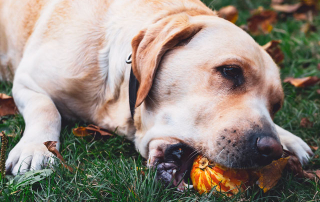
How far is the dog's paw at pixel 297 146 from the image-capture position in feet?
9.36

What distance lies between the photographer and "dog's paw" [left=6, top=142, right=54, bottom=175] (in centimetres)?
233

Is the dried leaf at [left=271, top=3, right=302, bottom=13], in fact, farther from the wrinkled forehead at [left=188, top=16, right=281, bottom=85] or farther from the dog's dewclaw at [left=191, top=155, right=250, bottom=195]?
the dog's dewclaw at [left=191, top=155, right=250, bottom=195]

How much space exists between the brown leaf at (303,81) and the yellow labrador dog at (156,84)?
3.53 ft

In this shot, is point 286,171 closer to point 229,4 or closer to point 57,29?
point 57,29

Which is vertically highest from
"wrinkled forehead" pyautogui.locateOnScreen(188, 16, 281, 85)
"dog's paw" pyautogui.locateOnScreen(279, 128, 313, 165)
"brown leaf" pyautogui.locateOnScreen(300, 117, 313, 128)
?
"wrinkled forehead" pyautogui.locateOnScreen(188, 16, 281, 85)

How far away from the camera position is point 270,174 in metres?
2.25

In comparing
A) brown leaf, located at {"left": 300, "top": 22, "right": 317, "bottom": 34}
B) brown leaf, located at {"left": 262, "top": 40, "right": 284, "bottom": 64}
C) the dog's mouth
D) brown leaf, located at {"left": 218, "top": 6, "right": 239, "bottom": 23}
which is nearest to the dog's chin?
the dog's mouth

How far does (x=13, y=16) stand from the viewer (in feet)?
11.8

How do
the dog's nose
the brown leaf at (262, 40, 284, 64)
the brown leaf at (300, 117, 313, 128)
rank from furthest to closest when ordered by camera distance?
the brown leaf at (262, 40, 284, 64), the brown leaf at (300, 117, 313, 128), the dog's nose

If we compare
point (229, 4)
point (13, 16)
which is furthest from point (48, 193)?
point (229, 4)

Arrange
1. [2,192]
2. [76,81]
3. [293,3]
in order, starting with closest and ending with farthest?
[2,192]
[76,81]
[293,3]

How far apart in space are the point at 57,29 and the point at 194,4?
110 cm

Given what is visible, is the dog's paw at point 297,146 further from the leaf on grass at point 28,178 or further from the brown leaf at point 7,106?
the brown leaf at point 7,106

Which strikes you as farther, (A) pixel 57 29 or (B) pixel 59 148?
(A) pixel 57 29
